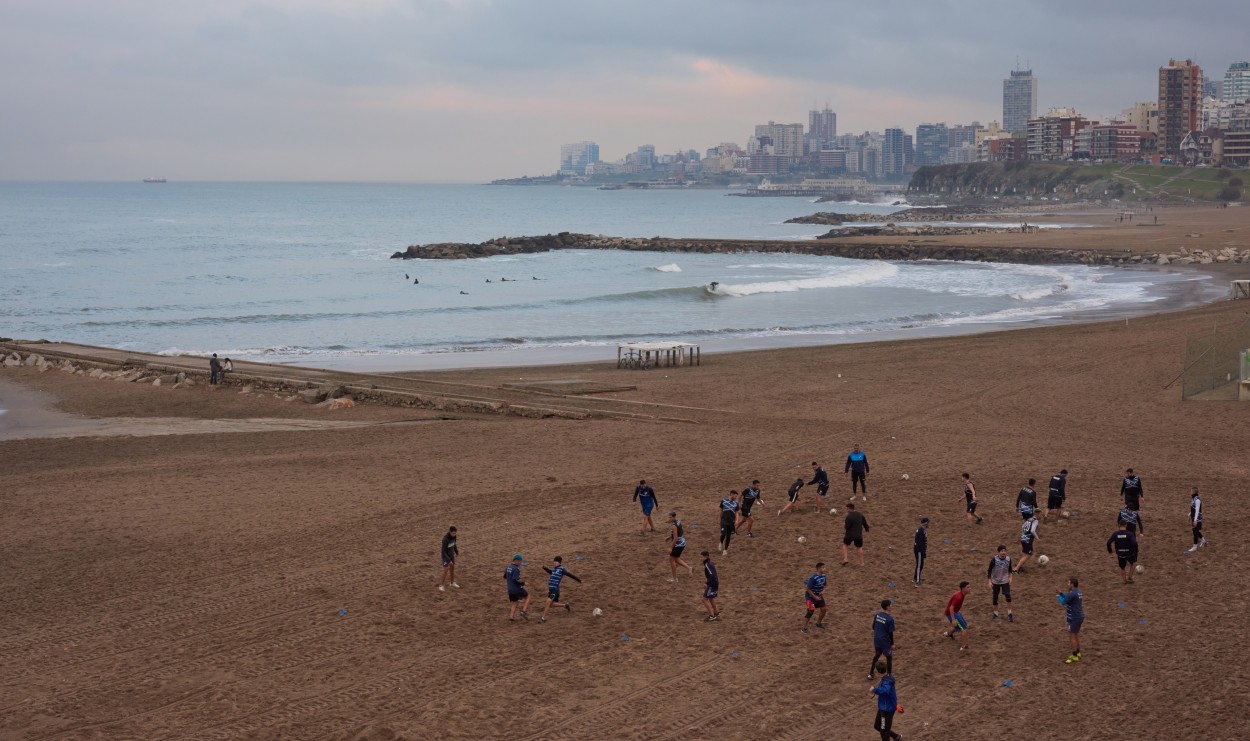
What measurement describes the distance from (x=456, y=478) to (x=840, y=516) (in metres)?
7.51

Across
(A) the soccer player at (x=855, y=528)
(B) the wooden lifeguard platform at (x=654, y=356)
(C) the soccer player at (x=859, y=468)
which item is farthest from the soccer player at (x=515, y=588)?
(B) the wooden lifeguard platform at (x=654, y=356)

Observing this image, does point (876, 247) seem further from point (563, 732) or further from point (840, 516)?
point (563, 732)

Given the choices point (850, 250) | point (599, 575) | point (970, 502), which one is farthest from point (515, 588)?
point (850, 250)

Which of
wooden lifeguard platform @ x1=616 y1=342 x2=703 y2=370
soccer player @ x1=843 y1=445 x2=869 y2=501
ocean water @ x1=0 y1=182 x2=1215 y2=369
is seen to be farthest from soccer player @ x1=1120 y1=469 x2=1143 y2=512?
ocean water @ x1=0 y1=182 x2=1215 y2=369

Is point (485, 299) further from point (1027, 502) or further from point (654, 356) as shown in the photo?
point (1027, 502)

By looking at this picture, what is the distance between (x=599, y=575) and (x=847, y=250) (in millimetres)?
79649

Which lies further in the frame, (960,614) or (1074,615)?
(960,614)

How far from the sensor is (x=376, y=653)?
13.5 metres

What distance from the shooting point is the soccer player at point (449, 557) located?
15.2m

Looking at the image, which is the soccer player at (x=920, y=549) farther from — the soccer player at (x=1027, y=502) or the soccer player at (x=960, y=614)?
the soccer player at (x=1027, y=502)

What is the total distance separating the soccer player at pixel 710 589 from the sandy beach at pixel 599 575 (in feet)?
0.55

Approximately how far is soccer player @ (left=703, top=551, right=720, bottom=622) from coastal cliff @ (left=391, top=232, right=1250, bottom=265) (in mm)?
66204

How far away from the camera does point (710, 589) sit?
1422 centimetres

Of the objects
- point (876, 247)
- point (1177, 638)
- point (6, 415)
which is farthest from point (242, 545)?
point (876, 247)
